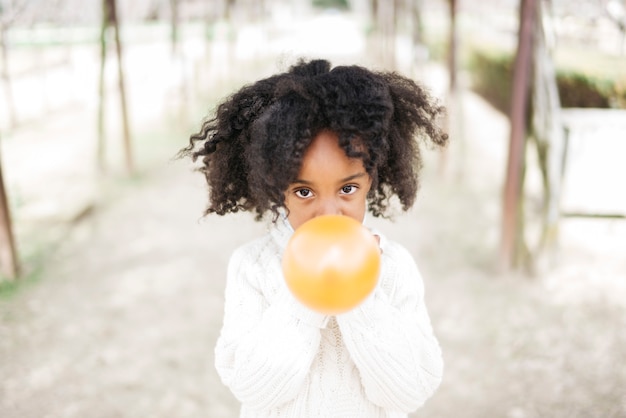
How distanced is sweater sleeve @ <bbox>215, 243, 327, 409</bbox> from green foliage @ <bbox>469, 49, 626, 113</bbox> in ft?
23.8

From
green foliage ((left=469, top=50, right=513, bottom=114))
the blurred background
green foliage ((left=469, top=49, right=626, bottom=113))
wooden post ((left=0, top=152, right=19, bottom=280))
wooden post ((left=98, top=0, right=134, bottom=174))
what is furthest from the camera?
green foliage ((left=469, top=50, right=513, bottom=114))

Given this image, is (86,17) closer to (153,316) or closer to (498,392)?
(153,316)

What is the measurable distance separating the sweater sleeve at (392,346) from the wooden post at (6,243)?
387 centimetres

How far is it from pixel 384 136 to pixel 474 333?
3.07m

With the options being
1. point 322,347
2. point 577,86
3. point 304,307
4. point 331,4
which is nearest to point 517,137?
point 322,347

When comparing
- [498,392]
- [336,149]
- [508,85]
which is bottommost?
[498,392]

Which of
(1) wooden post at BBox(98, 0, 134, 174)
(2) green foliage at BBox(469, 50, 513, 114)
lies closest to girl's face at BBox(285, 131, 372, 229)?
(1) wooden post at BBox(98, 0, 134, 174)

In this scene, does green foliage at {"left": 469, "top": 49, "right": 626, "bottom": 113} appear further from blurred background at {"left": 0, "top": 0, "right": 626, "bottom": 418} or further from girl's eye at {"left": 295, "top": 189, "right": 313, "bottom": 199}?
girl's eye at {"left": 295, "top": 189, "right": 313, "bottom": 199}

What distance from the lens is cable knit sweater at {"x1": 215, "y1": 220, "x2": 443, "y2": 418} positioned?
4.44 feet

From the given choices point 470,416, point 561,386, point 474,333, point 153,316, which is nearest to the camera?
point 470,416

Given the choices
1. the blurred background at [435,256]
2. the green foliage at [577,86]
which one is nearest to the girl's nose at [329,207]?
the blurred background at [435,256]

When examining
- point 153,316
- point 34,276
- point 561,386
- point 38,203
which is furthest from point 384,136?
point 38,203

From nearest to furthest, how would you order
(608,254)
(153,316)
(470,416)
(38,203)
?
(470,416), (153,316), (608,254), (38,203)

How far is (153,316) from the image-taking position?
436 cm
